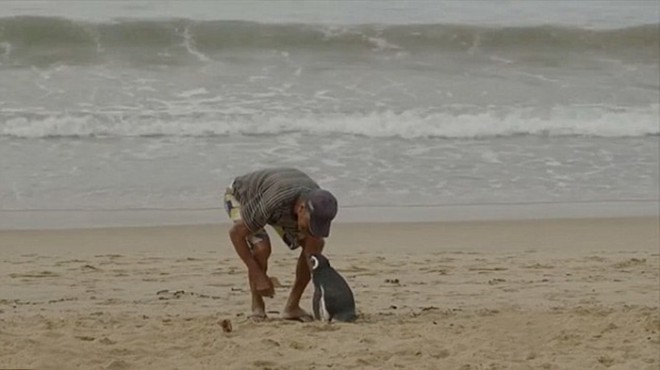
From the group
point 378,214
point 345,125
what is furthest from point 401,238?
point 345,125

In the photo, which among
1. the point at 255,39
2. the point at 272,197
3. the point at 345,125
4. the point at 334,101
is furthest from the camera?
the point at 255,39

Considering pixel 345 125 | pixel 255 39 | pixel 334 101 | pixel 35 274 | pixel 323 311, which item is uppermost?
pixel 255 39

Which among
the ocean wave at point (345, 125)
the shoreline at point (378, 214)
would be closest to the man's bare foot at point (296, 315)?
the shoreline at point (378, 214)

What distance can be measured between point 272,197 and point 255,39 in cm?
1242

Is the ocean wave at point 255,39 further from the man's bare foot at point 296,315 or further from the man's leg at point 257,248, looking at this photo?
the man's bare foot at point 296,315

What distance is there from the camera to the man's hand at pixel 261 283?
21.0 feet

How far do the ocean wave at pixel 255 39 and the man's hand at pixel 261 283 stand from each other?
10928 millimetres

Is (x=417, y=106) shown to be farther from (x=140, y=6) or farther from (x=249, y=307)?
(x=249, y=307)

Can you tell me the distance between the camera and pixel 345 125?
13484 mm

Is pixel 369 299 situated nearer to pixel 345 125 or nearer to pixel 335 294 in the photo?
pixel 335 294

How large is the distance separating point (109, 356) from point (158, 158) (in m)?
6.35

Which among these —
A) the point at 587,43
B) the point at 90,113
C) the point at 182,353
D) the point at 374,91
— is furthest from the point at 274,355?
the point at 587,43

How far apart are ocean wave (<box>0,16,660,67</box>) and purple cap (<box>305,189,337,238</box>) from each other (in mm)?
11235

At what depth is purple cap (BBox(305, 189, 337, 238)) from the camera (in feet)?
19.9
